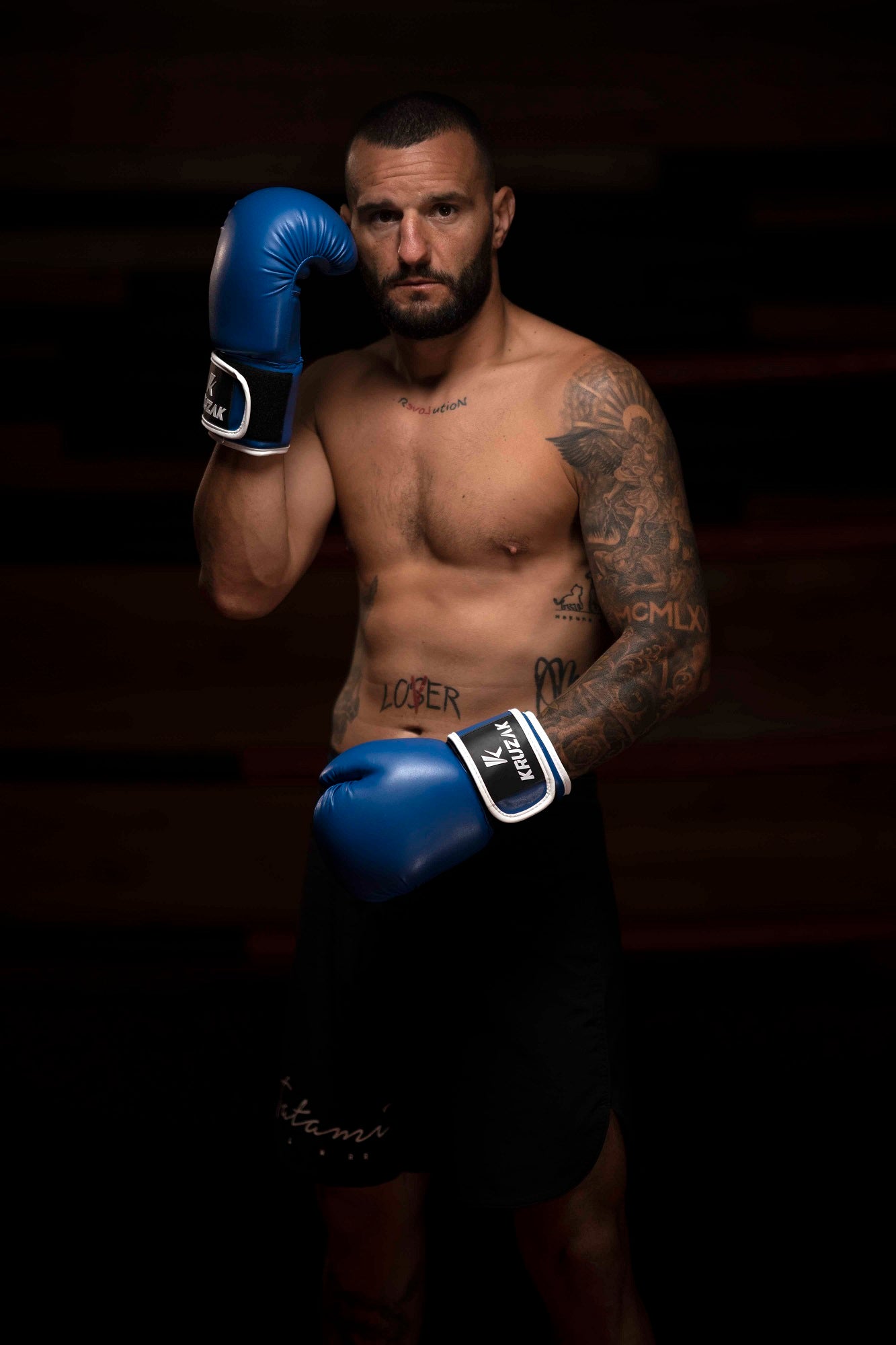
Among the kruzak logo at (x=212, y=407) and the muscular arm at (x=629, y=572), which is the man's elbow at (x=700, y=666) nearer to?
the muscular arm at (x=629, y=572)

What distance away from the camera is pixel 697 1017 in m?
2.72

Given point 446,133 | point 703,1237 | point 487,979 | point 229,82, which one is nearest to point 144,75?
point 229,82

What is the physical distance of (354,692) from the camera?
1734 mm

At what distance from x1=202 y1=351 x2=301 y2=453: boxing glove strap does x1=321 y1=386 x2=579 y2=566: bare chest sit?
169 millimetres

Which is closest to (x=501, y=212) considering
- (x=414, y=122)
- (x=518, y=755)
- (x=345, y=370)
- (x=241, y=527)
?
(x=414, y=122)

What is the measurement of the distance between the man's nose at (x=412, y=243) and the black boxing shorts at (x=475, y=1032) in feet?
2.27

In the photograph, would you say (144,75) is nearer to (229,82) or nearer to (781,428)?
(229,82)

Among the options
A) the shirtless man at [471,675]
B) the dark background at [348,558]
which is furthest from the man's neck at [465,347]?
the dark background at [348,558]

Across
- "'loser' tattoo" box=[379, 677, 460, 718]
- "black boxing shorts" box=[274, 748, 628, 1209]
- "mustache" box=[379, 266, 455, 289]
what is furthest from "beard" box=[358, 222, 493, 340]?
"black boxing shorts" box=[274, 748, 628, 1209]

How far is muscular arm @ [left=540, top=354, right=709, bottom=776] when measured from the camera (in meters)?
1.46

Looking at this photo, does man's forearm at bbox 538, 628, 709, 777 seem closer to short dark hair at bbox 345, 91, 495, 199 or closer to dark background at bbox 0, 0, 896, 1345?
short dark hair at bbox 345, 91, 495, 199

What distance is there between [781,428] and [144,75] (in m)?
1.48

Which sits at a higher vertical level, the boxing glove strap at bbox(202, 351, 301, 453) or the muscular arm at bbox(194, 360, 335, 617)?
the boxing glove strap at bbox(202, 351, 301, 453)

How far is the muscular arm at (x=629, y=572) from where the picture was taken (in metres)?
1.46
